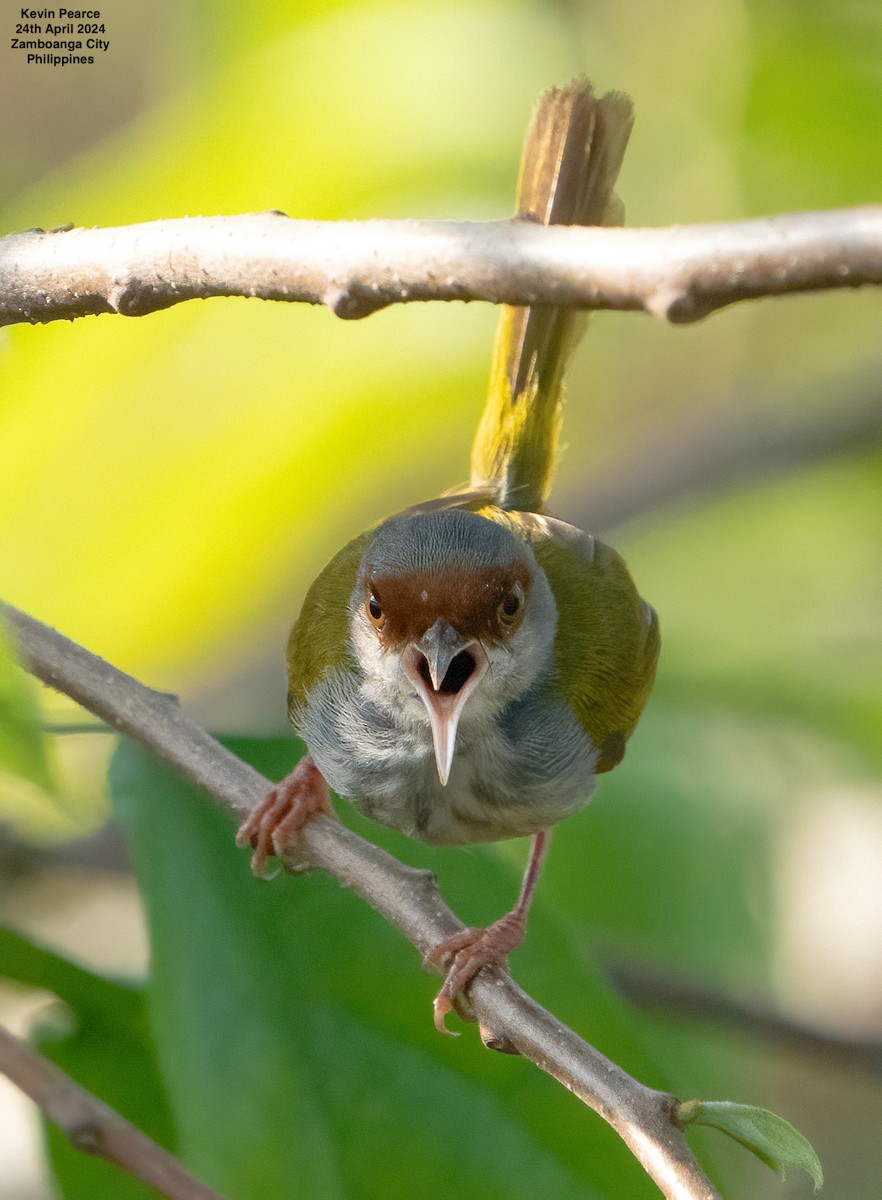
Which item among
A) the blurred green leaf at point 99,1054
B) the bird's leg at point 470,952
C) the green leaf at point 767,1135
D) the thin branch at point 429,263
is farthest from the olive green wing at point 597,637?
the thin branch at point 429,263

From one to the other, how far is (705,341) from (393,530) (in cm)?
307

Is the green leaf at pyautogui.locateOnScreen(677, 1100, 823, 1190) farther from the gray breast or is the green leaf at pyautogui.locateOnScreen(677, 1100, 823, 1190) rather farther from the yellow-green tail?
the yellow-green tail

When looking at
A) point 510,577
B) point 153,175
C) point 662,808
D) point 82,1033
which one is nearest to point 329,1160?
point 82,1033

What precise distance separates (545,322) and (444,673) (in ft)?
2.59

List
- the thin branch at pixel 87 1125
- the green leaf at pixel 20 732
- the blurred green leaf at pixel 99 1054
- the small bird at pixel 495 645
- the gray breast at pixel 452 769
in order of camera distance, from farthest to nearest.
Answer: the gray breast at pixel 452 769
the small bird at pixel 495 645
the blurred green leaf at pixel 99 1054
the thin branch at pixel 87 1125
the green leaf at pixel 20 732

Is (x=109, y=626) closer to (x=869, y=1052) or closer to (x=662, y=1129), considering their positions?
(x=662, y=1129)

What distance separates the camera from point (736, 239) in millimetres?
1133

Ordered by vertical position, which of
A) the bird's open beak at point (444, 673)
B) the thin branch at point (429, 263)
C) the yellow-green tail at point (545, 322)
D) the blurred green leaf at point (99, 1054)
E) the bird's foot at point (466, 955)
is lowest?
the blurred green leaf at point (99, 1054)

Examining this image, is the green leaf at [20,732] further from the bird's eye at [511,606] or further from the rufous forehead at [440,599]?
the bird's eye at [511,606]

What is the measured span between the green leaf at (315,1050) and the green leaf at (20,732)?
0.66m

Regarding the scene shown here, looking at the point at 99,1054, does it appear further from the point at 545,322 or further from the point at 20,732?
the point at 545,322

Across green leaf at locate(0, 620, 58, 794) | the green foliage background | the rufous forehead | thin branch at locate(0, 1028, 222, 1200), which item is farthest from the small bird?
green leaf at locate(0, 620, 58, 794)

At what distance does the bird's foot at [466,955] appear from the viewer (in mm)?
2148

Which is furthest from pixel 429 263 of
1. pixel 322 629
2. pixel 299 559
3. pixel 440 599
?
pixel 299 559
